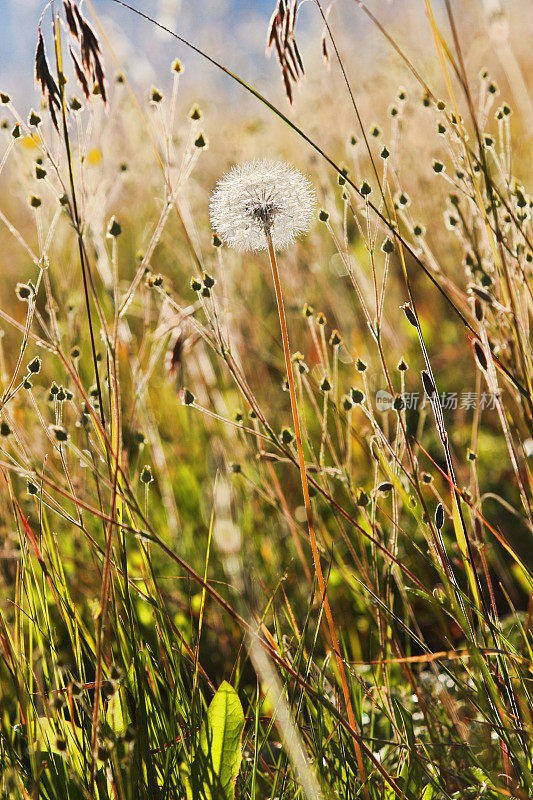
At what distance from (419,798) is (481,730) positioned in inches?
9.9

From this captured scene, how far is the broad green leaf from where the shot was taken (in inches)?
35.5

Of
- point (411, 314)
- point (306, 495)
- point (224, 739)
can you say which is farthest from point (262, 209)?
point (224, 739)

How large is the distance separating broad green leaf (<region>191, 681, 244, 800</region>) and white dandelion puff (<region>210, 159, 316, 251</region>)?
2.12 feet

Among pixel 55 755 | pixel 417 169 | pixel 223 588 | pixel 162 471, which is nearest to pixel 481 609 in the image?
pixel 55 755

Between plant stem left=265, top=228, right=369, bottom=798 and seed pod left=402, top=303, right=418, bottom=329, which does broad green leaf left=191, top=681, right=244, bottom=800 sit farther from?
seed pod left=402, top=303, right=418, bottom=329

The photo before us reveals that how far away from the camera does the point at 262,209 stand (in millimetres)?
969

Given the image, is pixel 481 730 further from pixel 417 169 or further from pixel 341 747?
pixel 417 169

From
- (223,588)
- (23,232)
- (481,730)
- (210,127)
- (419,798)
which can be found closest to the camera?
(419,798)

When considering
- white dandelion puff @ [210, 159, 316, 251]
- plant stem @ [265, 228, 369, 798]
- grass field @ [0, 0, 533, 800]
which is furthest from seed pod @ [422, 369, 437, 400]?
white dandelion puff @ [210, 159, 316, 251]

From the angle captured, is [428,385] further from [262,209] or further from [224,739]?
[224,739]

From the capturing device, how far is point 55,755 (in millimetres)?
911

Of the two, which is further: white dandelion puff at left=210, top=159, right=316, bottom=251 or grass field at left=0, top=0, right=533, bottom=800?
white dandelion puff at left=210, top=159, right=316, bottom=251

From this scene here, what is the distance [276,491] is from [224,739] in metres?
0.75

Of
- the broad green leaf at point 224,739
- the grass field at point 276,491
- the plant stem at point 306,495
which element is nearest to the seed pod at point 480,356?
the grass field at point 276,491
